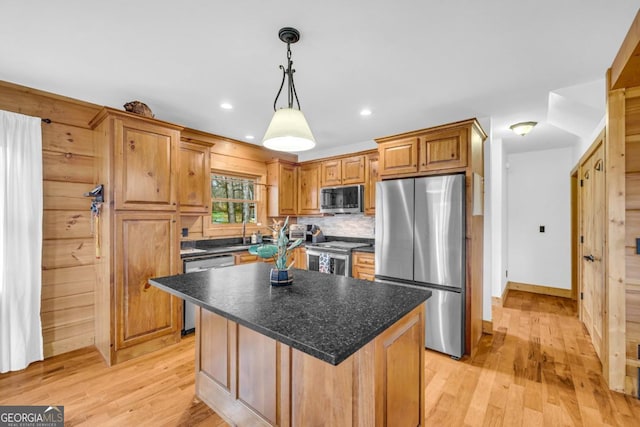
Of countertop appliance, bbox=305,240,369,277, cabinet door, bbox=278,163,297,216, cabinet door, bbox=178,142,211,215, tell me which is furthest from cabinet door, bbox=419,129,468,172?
cabinet door, bbox=178,142,211,215

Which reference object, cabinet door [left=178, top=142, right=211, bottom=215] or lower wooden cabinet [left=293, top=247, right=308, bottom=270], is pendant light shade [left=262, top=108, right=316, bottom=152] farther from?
lower wooden cabinet [left=293, top=247, right=308, bottom=270]

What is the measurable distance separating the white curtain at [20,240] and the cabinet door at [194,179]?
48.2 inches

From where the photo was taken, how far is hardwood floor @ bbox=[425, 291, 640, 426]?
1.98 metres

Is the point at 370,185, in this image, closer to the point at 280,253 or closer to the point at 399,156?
the point at 399,156

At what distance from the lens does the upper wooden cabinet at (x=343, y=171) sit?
4.28 m

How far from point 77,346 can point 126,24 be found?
9.93 ft

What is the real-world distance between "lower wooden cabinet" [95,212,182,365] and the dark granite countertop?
1.04 meters

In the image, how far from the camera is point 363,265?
149 inches

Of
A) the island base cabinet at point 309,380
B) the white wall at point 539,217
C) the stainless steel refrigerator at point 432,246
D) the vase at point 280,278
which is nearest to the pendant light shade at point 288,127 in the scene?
the vase at point 280,278

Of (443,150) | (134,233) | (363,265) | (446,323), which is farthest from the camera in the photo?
(363,265)

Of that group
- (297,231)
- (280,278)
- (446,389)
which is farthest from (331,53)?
(297,231)

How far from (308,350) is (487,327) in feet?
10.6

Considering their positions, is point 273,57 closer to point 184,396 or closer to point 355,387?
point 355,387

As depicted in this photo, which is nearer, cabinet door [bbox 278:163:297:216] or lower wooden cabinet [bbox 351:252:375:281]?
lower wooden cabinet [bbox 351:252:375:281]
